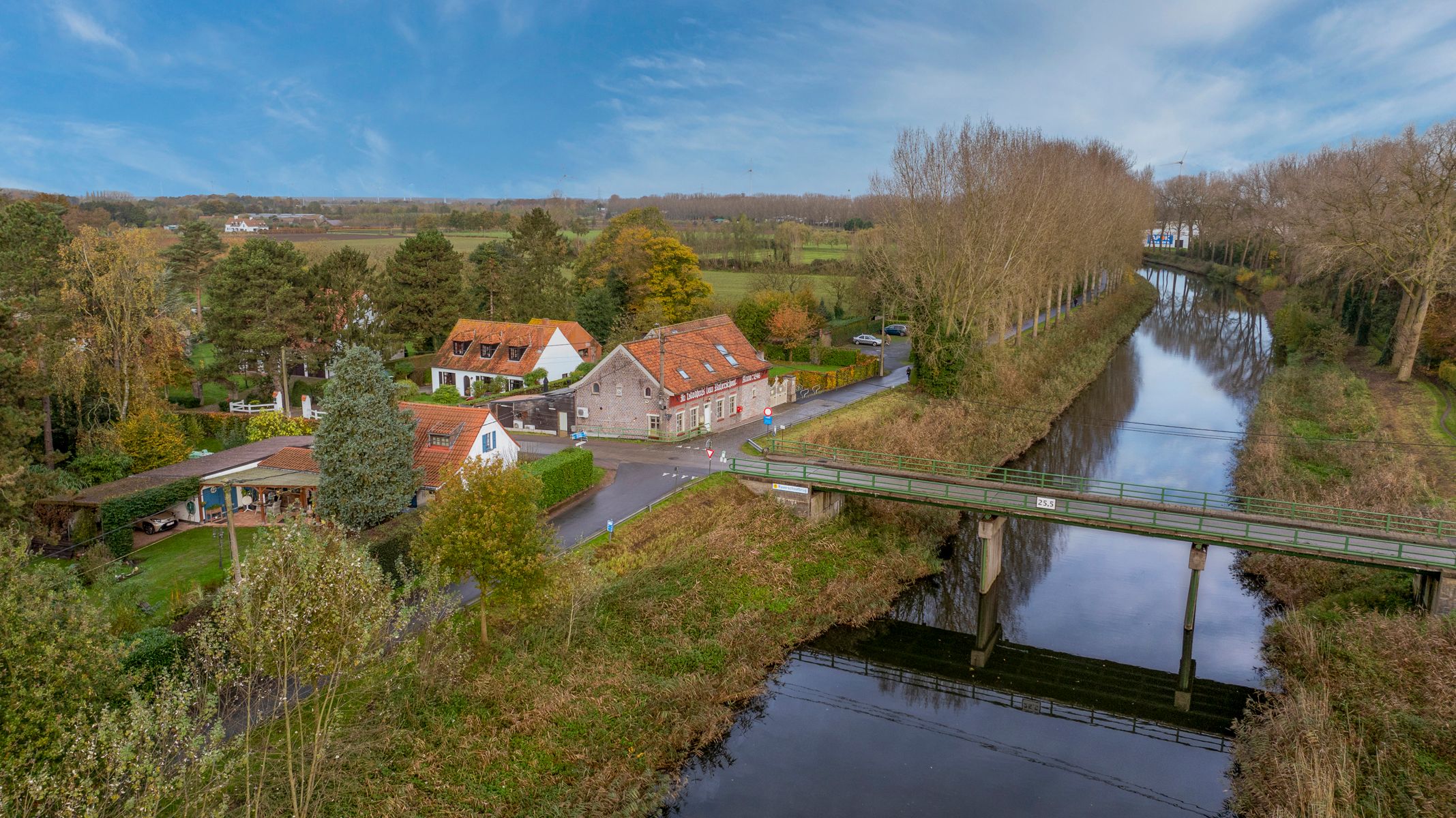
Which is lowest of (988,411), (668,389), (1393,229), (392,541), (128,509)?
(128,509)

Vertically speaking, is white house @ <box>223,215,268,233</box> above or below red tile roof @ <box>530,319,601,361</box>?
above

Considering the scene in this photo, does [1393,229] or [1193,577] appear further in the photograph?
[1393,229]

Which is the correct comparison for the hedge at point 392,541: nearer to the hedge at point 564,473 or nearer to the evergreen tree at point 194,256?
the hedge at point 564,473

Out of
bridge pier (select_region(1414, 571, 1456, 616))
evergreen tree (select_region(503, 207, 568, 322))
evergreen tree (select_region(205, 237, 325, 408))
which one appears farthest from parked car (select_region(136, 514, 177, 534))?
bridge pier (select_region(1414, 571, 1456, 616))

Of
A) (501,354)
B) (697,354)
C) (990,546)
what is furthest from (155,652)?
(501,354)

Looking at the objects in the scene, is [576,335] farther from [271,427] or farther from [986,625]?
[986,625]

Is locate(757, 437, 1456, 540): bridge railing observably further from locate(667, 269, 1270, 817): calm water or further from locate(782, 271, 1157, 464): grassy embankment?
locate(667, 269, 1270, 817): calm water

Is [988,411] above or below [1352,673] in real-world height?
above

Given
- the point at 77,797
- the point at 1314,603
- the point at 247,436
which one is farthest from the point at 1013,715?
the point at 247,436
